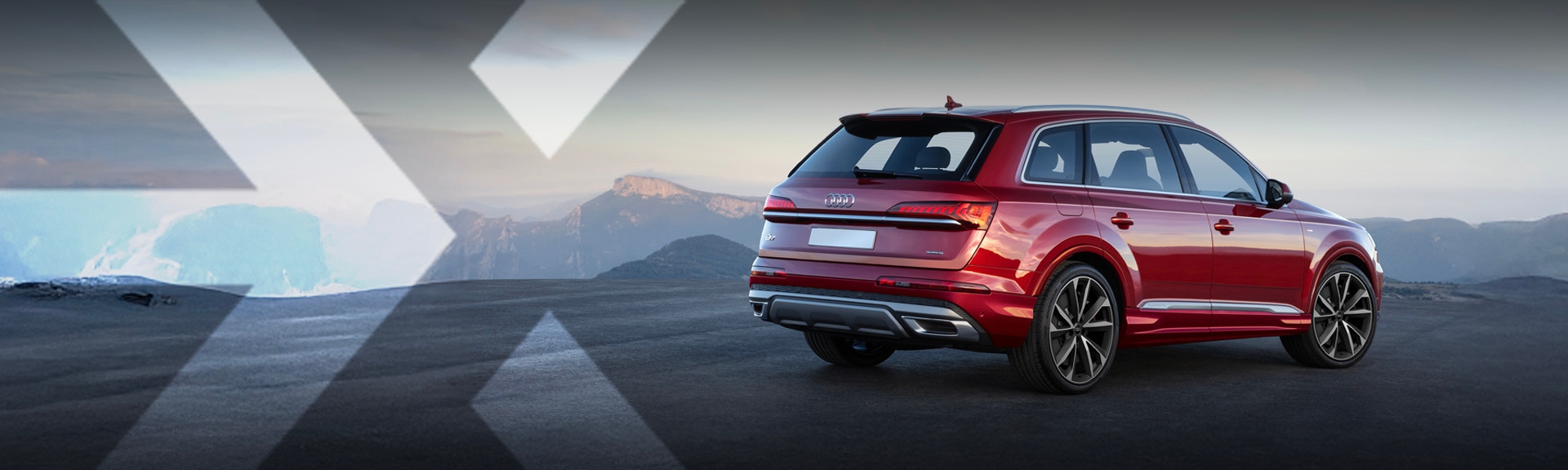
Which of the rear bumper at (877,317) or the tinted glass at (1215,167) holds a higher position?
the tinted glass at (1215,167)

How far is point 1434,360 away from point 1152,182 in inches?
120

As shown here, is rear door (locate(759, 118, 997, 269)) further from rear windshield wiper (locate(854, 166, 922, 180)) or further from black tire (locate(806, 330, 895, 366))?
black tire (locate(806, 330, 895, 366))

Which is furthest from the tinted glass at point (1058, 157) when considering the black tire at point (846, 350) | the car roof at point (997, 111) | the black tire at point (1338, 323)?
the black tire at point (1338, 323)

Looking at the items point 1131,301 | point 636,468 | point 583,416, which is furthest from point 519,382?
point 1131,301

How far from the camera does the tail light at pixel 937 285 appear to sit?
20.9 feet

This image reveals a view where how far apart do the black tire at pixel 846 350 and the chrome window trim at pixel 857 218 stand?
1148mm

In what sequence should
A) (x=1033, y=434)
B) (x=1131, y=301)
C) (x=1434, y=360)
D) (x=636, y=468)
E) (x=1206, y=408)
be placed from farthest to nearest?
1. (x=1434, y=360)
2. (x=1131, y=301)
3. (x=1206, y=408)
4. (x=1033, y=434)
5. (x=636, y=468)

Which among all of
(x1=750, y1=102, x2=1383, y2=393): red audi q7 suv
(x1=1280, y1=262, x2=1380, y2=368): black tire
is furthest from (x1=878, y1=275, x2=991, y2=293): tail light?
(x1=1280, y1=262, x2=1380, y2=368): black tire

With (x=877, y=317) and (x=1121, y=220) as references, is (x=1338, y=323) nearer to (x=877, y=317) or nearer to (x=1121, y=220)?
(x=1121, y=220)

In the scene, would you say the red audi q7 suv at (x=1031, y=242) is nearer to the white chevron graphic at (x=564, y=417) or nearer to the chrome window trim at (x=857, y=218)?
the chrome window trim at (x=857, y=218)

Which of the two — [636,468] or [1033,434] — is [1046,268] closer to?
[1033,434]

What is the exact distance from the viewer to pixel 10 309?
1098 centimetres

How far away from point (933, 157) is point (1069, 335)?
4.23ft

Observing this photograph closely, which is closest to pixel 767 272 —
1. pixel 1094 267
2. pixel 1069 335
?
pixel 1069 335
